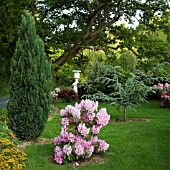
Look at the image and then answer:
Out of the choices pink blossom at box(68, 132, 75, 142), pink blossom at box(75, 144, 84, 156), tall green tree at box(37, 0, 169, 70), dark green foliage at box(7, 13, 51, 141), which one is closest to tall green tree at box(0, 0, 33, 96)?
tall green tree at box(37, 0, 169, 70)

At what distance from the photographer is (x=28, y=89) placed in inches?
287

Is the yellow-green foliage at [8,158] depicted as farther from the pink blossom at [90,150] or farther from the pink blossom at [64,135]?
the pink blossom at [90,150]

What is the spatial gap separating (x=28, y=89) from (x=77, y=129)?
6.10ft

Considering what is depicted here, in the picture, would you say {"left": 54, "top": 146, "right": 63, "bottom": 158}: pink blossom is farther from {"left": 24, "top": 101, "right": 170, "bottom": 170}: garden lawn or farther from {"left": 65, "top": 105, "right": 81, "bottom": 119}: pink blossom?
{"left": 65, "top": 105, "right": 81, "bottom": 119}: pink blossom

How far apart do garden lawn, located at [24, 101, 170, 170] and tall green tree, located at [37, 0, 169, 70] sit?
8.72m

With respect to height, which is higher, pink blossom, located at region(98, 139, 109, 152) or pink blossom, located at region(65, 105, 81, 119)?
pink blossom, located at region(65, 105, 81, 119)

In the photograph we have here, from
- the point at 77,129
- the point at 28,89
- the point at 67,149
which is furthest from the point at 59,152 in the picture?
the point at 28,89

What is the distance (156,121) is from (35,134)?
4.31 meters

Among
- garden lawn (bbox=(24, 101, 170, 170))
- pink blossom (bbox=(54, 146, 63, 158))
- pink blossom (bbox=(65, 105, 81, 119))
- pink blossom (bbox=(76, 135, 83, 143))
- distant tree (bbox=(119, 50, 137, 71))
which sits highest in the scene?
distant tree (bbox=(119, 50, 137, 71))

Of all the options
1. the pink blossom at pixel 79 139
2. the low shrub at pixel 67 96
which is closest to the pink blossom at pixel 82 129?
the pink blossom at pixel 79 139

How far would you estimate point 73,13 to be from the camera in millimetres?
19328

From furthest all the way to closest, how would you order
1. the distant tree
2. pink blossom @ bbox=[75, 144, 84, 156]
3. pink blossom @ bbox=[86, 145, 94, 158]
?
the distant tree < pink blossom @ bbox=[86, 145, 94, 158] < pink blossom @ bbox=[75, 144, 84, 156]

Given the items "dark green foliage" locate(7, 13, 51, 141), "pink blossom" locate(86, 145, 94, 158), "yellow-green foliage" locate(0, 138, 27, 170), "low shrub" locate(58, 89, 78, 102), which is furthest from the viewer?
"low shrub" locate(58, 89, 78, 102)

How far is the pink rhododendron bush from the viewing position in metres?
5.80
